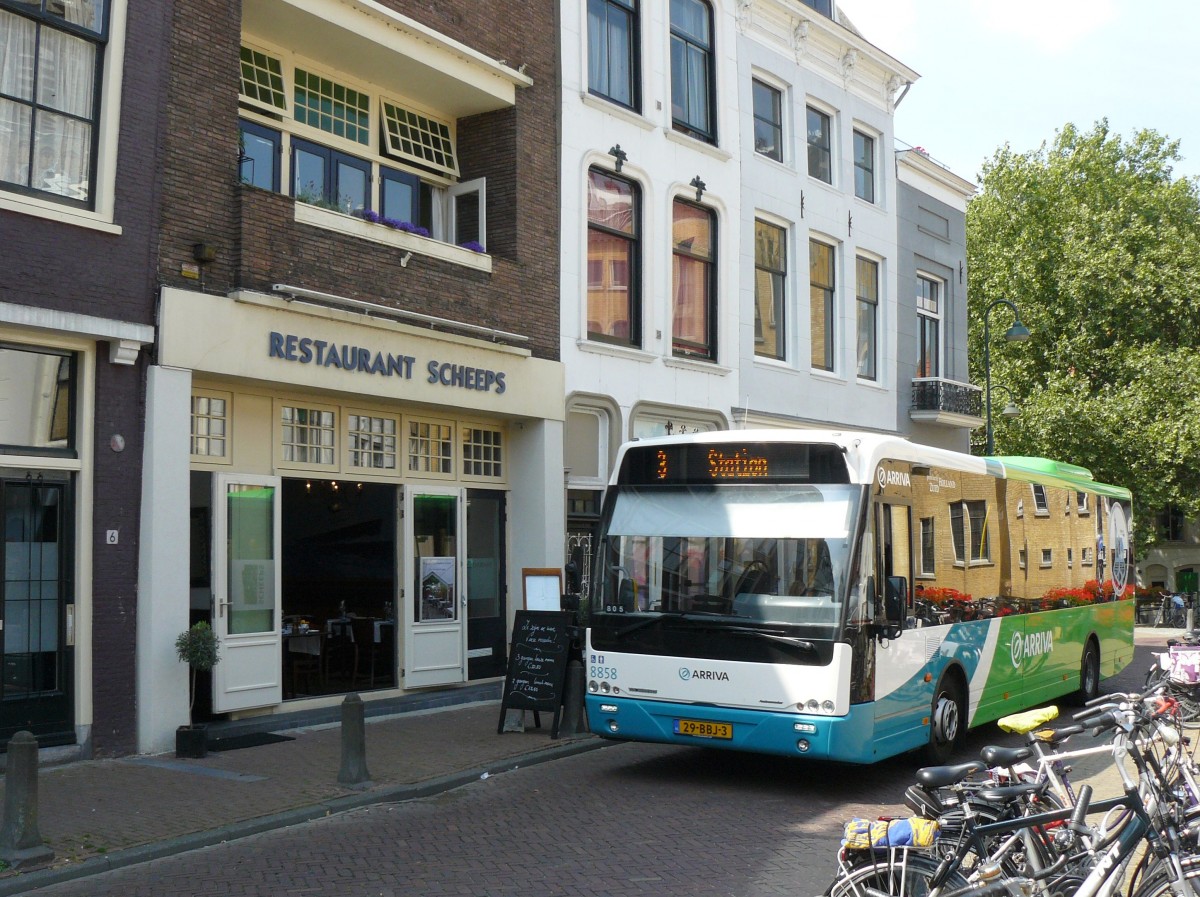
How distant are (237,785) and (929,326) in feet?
67.1

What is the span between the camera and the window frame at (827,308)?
22625 mm

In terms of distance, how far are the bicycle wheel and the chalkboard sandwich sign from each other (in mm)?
7482

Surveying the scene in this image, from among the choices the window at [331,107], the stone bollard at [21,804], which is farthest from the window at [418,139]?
the stone bollard at [21,804]

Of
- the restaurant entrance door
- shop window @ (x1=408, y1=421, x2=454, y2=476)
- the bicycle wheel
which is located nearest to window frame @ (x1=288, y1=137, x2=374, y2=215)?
shop window @ (x1=408, y1=421, x2=454, y2=476)

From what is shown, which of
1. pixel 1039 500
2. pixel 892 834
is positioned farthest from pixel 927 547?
pixel 892 834

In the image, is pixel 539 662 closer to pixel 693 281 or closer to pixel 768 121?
pixel 693 281

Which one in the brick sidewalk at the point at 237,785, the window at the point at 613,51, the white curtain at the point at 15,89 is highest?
the window at the point at 613,51

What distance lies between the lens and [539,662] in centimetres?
1232

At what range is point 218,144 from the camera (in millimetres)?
12070

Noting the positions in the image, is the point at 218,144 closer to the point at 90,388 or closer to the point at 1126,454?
the point at 90,388

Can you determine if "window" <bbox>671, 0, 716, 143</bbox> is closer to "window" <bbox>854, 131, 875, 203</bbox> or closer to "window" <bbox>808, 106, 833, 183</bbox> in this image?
"window" <bbox>808, 106, 833, 183</bbox>

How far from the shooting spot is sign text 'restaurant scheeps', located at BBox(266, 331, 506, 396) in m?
12.6

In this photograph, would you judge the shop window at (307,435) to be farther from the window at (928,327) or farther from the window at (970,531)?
the window at (928,327)

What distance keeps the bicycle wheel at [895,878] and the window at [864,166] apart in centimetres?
2071
